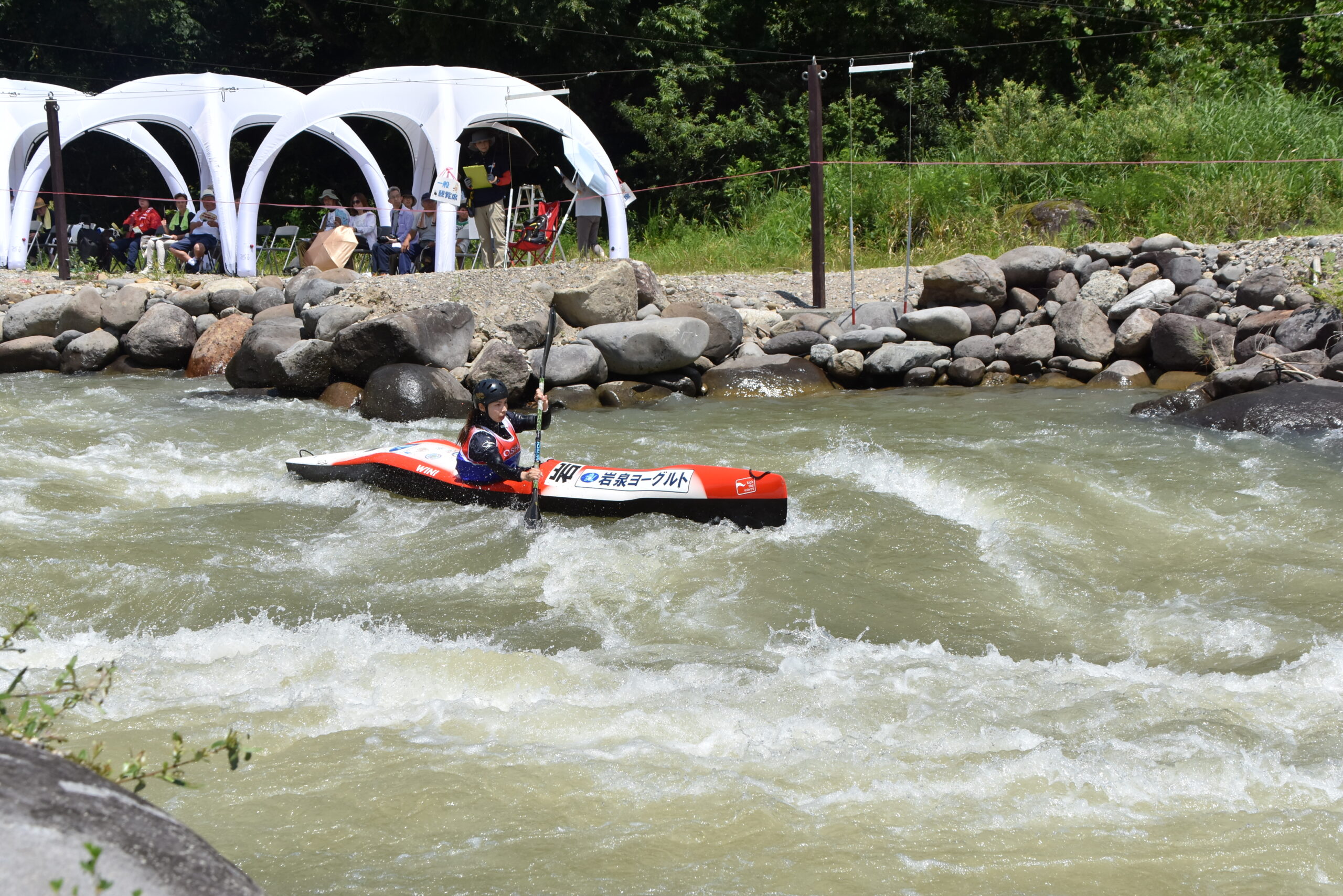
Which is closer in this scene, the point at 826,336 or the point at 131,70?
the point at 826,336

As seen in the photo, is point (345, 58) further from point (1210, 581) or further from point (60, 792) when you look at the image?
point (60, 792)

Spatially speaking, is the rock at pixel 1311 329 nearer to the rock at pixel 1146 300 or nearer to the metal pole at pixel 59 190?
the rock at pixel 1146 300

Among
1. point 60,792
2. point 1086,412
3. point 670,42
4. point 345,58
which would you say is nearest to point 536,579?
point 60,792

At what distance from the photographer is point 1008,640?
461cm

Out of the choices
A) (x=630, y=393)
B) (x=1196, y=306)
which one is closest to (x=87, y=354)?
(x=630, y=393)

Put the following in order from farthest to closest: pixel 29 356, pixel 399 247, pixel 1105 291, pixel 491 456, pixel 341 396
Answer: pixel 399 247 < pixel 29 356 < pixel 1105 291 < pixel 341 396 < pixel 491 456

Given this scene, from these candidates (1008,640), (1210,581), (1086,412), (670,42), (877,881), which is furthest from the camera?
(670,42)

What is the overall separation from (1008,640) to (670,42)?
16476 millimetres

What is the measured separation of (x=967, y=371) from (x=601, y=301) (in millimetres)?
3508

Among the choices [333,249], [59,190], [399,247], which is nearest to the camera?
[59,190]

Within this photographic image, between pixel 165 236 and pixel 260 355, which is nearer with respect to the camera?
pixel 260 355

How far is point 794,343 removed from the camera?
1080cm

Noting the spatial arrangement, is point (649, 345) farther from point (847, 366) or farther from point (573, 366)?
point (847, 366)

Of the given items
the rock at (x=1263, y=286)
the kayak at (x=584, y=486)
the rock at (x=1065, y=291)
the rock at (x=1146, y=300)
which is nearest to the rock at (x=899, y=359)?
the rock at (x=1065, y=291)
